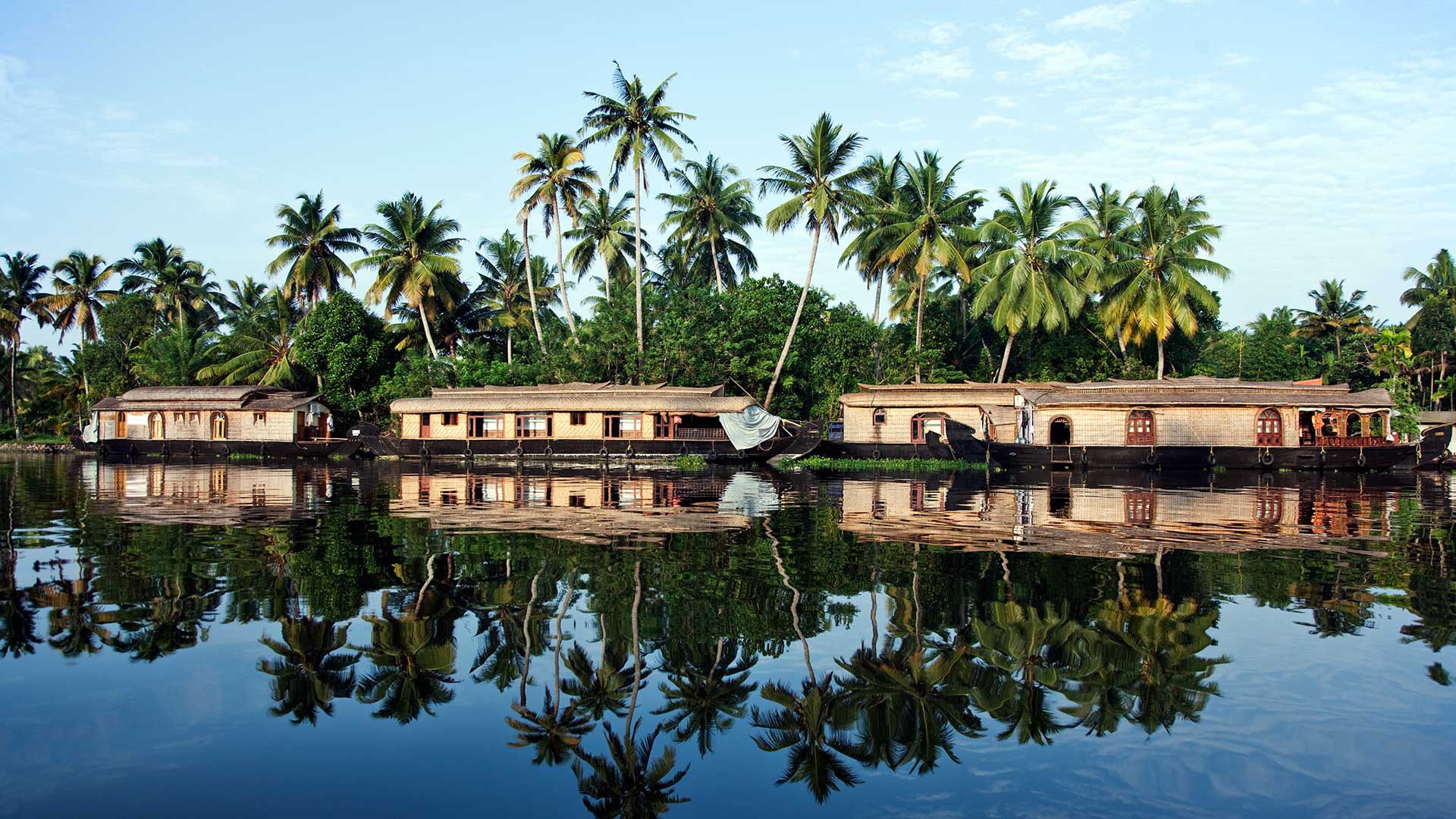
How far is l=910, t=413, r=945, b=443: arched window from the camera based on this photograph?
96.4ft

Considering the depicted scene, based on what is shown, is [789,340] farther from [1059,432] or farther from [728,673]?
[728,673]

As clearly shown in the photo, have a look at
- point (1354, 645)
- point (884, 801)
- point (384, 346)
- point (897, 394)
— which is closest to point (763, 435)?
point (897, 394)

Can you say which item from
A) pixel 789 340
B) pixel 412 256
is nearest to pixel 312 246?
pixel 412 256

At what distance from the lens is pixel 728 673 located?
18.9 feet

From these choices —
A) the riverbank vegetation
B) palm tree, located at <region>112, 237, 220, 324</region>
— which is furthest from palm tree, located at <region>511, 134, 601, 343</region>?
palm tree, located at <region>112, 237, 220, 324</region>

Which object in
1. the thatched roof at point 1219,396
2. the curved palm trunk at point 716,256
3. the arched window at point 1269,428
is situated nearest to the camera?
the thatched roof at point 1219,396

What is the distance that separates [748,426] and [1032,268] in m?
12.1

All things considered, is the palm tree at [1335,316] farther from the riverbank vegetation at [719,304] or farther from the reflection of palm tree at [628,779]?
the reflection of palm tree at [628,779]

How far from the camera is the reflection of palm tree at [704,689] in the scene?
494 cm

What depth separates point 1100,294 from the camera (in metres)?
36.5

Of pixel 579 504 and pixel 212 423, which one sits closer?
pixel 579 504

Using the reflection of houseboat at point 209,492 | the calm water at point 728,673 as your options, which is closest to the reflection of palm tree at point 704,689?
the calm water at point 728,673

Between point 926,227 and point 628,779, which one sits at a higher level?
point 926,227

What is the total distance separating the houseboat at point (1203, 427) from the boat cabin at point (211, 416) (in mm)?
25641
